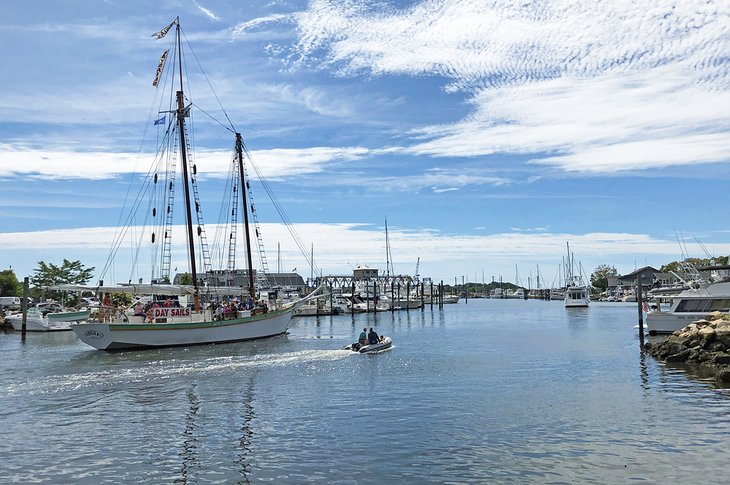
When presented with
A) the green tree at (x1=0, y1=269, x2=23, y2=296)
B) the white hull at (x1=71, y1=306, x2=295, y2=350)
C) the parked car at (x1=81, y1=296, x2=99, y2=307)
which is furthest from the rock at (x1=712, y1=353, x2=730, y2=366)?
the green tree at (x1=0, y1=269, x2=23, y2=296)

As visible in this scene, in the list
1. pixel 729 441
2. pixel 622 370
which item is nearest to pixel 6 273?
pixel 622 370

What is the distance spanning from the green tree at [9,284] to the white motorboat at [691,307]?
112 metres

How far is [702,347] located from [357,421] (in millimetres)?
26832

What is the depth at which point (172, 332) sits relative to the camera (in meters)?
52.1

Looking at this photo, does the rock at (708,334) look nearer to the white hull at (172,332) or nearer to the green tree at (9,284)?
the white hull at (172,332)

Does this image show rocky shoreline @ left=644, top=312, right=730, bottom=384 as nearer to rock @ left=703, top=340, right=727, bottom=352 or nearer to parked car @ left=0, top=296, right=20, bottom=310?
rock @ left=703, top=340, right=727, bottom=352

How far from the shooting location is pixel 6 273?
4628 inches

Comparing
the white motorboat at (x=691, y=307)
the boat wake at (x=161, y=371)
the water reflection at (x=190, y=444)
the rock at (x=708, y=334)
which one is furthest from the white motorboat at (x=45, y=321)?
the rock at (x=708, y=334)

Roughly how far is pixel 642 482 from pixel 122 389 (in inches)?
994

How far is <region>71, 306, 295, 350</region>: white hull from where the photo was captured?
159 ft

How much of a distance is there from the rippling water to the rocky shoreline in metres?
1.94

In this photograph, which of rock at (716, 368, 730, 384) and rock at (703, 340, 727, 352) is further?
rock at (703, 340, 727, 352)

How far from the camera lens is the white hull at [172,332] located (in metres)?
48.6

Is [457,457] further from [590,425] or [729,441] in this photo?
[729,441]
